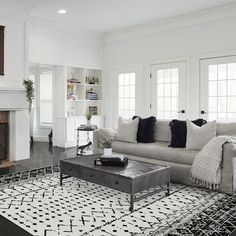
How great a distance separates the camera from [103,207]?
315cm

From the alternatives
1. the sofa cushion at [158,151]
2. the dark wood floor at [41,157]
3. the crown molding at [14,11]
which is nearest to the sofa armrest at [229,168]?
the sofa cushion at [158,151]

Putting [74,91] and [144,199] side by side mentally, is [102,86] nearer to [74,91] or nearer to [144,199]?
[74,91]

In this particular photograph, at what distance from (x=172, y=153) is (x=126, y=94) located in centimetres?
367

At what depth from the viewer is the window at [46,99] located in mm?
8438

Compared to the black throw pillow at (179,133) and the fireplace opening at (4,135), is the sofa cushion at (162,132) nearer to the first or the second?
the black throw pillow at (179,133)

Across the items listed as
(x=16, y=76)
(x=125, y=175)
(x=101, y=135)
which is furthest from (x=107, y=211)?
(x=16, y=76)

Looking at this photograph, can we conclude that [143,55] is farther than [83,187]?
Yes

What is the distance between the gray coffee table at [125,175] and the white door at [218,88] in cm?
295

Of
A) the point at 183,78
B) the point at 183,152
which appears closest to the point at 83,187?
the point at 183,152

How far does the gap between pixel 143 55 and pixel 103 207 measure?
4.79 meters

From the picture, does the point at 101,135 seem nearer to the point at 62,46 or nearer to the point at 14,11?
the point at 14,11

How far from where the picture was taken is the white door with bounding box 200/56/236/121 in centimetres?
575

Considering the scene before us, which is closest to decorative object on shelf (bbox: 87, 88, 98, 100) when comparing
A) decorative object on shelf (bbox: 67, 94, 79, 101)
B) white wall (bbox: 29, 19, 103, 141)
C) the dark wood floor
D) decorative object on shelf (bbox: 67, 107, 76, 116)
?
decorative object on shelf (bbox: 67, 94, 79, 101)

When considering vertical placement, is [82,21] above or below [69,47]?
above
